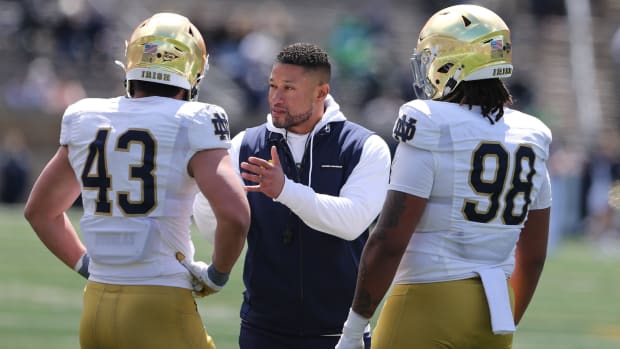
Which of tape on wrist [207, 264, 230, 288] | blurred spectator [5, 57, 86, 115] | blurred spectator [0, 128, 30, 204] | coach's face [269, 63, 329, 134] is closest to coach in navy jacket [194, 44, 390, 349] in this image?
coach's face [269, 63, 329, 134]

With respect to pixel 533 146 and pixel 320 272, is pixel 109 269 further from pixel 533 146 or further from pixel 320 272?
pixel 533 146

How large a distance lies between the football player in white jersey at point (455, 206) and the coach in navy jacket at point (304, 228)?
22.5 inches

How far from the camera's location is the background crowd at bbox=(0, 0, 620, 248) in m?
21.0

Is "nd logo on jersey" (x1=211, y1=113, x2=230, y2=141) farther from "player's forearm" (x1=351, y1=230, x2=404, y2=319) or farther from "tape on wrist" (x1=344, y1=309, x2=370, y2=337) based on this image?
"tape on wrist" (x1=344, y1=309, x2=370, y2=337)

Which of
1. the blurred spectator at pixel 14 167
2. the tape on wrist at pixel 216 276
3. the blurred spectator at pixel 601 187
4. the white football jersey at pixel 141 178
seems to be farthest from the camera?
the blurred spectator at pixel 14 167

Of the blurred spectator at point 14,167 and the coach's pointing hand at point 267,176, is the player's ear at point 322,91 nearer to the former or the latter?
the coach's pointing hand at point 267,176

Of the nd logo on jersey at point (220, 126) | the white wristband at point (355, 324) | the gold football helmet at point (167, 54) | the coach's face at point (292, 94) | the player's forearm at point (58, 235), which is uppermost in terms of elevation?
the gold football helmet at point (167, 54)

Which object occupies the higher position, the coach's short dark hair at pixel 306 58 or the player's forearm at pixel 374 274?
the coach's short dark hair at pixel 306 58

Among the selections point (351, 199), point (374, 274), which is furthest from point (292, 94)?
point (374, 274)

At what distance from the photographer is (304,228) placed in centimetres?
473

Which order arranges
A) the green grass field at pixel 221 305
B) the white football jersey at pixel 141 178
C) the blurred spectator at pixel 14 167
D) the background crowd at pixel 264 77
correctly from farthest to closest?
1. the background crowd at pixel 264 77
2. the blurred spectator at pixel 14 167
3. the green grass field at pixel 221 305
4. the white football jersey at pixel 141 178

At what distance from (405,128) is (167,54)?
898 millimetres

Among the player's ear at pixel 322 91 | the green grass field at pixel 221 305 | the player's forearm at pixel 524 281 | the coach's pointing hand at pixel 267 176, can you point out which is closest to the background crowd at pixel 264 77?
the green grass field at pixel 221 305

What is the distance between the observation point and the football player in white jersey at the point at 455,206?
402 cm
